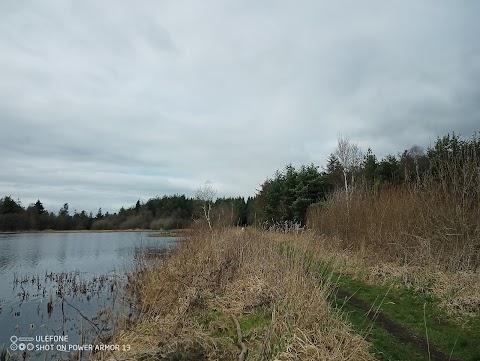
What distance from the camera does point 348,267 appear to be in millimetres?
12203

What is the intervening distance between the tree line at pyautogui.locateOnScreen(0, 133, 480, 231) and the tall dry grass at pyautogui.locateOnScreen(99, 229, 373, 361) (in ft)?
9.40

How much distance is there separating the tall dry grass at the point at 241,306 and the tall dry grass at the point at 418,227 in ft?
14.7

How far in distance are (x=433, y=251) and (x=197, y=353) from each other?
323 inches

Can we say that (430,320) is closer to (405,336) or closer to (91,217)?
(405,336)

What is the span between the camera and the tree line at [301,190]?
36.2 feet

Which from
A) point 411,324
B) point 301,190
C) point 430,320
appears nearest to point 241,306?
point 411,324

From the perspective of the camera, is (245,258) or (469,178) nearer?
(245,258)

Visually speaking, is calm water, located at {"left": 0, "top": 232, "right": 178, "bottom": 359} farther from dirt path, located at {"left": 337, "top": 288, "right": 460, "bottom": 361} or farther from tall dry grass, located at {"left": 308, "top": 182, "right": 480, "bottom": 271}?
tall dry grass, located at {"left": 308, "top": 182, "right": 480, "bottom": 271}

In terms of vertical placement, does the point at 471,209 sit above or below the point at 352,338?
above

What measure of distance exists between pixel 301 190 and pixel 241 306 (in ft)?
78.1

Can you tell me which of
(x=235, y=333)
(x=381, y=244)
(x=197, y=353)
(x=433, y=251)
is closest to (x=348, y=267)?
(x=381, y=244)

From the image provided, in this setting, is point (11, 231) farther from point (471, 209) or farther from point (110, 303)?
point (471, 209)

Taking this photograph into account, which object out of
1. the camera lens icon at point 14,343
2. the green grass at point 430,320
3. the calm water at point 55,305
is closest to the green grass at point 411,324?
the green grass at point 430,320

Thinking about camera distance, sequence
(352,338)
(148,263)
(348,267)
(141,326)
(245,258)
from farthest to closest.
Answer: (148,263)
(348,267)
(245,258)
(141,326)
(352,338)
